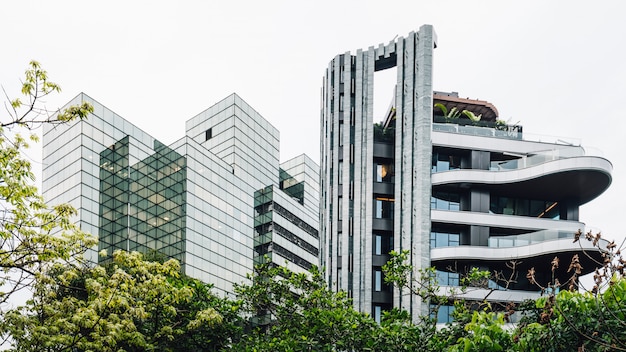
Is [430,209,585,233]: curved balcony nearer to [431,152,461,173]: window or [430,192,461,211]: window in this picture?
[430,192,461,211]: window

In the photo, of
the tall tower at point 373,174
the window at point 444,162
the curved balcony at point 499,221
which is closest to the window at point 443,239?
the curved balcony at point 499,221

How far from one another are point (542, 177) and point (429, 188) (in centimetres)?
734

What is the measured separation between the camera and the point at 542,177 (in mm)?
34906

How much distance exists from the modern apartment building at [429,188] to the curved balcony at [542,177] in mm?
65

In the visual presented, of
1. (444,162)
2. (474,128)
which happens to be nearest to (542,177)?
(474,128)

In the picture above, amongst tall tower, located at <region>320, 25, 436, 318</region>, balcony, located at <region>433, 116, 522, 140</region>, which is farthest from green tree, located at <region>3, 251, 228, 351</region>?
balcony, located at <region>433, 116, 522, 140</region>

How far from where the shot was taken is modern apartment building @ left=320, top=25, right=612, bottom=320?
34.2m

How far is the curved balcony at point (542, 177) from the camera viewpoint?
3438 centimetres

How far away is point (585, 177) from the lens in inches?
1401

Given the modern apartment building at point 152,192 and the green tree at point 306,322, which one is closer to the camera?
the green tree at point 306,322

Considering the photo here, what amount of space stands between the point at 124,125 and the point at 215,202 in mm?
13074

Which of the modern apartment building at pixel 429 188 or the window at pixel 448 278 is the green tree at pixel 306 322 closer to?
the modern apartment building at pixel 429 188

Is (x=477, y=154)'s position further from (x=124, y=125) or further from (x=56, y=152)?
(x=56, y=152)

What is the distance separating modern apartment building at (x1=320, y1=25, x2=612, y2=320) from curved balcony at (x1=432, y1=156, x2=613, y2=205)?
6cm
